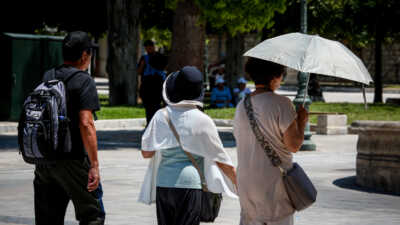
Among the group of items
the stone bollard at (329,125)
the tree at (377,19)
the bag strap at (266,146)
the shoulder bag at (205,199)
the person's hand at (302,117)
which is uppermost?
the tree at (377,19)

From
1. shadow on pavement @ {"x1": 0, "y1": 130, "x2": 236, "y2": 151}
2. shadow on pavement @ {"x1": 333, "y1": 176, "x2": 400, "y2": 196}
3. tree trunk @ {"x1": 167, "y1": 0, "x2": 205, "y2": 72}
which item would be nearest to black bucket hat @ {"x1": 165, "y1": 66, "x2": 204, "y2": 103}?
shadow on pavement @ {"x1": 333, "y1": 176, "x2": 400, "y2": 196}

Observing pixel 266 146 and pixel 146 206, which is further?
pixel 146 206

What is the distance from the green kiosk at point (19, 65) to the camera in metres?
20.5

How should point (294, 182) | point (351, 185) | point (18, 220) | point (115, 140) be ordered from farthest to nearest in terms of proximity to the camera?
1. point (115, 140)
2. point (351, 185)
3. point (18, 220)
4. point (294, 182)

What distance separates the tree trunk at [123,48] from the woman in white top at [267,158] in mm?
22558

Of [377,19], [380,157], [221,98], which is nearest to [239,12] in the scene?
[221,98]

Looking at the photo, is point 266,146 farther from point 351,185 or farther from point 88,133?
point 351,185

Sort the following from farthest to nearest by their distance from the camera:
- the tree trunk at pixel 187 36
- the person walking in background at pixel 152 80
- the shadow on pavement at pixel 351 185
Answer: the tree trunk at pixel 187 36 < the person walking in background at pixel 152 80 < the shadow on pavement at pixel 351 185

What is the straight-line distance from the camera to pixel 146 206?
927 cm

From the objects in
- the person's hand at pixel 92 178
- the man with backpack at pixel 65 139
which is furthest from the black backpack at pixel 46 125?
the person's hand at pixel 92 178

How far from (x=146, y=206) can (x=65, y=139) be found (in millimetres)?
4001

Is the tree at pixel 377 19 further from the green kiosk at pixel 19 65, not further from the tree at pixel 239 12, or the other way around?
the green kiosk at pixel 19 65

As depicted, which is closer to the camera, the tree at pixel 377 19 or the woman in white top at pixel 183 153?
the woman in white top at pixel 183 153

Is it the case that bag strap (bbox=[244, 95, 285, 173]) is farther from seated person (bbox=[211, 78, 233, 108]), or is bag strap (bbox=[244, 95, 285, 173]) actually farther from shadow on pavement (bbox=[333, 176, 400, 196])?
seated person (bbox=[211, 78, 233, 108])
